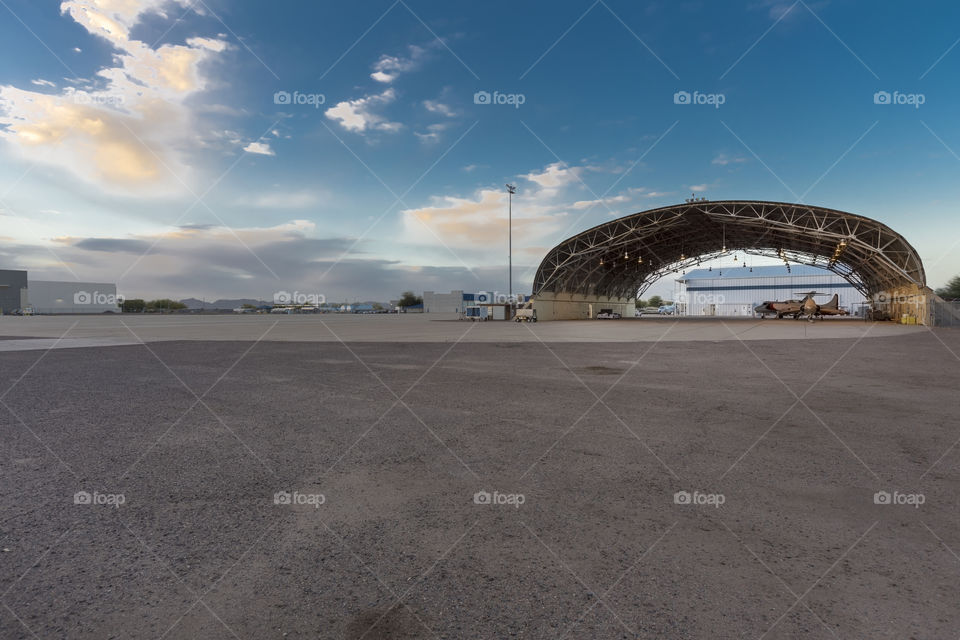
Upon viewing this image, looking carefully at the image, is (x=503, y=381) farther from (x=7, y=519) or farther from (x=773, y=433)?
(x=7, y=519)

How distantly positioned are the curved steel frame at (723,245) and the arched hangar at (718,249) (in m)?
0.09

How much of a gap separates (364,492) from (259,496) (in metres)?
0.89

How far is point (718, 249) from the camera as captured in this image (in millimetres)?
58938

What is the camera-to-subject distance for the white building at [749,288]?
83.6 meters

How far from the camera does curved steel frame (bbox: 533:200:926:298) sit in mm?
39000

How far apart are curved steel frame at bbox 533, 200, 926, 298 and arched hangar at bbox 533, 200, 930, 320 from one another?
3.5 inches

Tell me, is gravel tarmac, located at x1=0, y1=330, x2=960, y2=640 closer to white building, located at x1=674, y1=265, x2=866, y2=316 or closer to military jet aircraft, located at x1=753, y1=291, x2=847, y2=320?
military jet aircraft, located at x1=753, y1=291, x2=847, y2=320

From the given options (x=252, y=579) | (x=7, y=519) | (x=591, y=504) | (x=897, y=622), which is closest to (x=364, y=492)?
(x=252, y=579)

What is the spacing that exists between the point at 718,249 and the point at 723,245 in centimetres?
455

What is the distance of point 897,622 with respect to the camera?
7.75ft

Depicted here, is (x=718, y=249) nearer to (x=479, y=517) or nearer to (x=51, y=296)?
(x=479, y=517)

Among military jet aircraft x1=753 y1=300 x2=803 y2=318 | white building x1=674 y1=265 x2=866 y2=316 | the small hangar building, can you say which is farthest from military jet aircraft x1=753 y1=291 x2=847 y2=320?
the small hangar building

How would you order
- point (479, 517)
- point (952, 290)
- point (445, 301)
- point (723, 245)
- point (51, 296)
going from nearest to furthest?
1. point (479, 517)
2. point (723, 245)
3. point (952, 290)
4. point (51, 296)
5. point (445, 301)

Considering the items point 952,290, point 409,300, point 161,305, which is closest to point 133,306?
point 161,305
